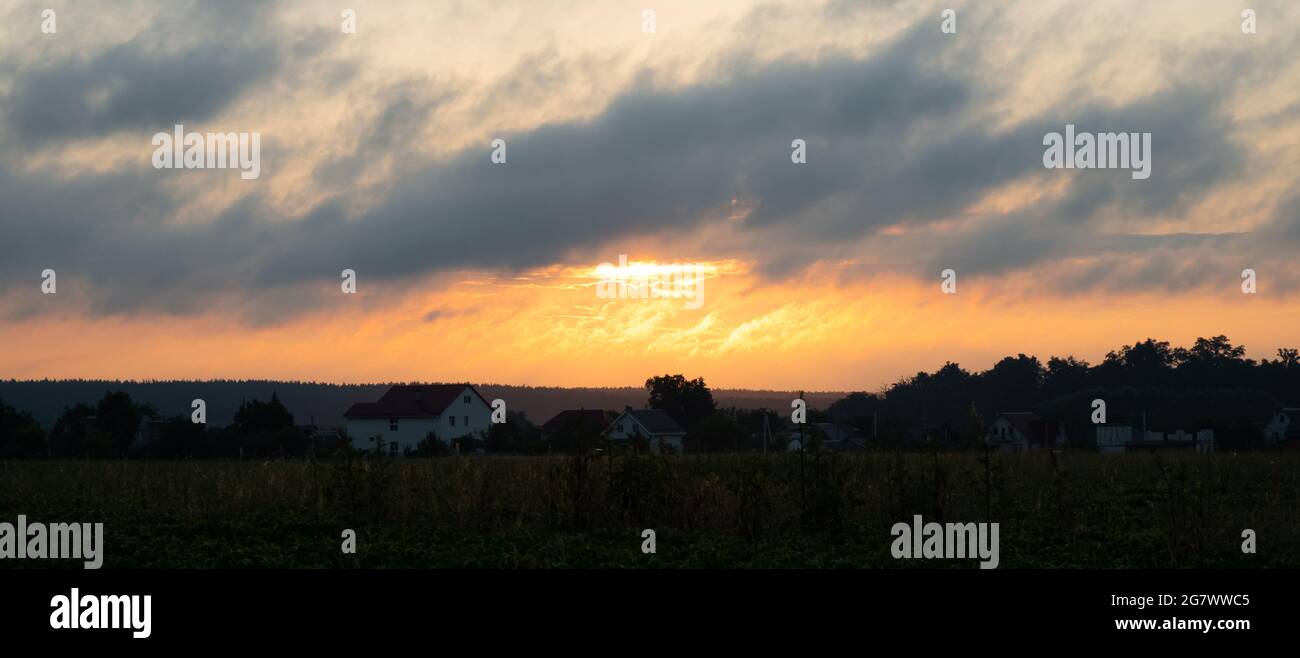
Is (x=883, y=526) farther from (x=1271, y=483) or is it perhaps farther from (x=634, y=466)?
(x=1271, y=483)

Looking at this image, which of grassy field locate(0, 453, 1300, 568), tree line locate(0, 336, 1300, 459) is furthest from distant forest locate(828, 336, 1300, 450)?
grassy field locate(0, 453, 1300, 568)

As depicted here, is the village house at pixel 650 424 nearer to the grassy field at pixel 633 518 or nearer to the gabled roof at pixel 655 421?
the gabled roof at pixel 655 421

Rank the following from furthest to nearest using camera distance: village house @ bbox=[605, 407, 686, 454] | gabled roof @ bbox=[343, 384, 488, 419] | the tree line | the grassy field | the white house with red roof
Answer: gabled roof @ bbox=[343, 384, 488, 419] < the white house with red roof < village house @ bbox=[605, 407, 686, 454] < the tree line < the grassy field

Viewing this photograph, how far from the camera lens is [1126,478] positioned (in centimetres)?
2478

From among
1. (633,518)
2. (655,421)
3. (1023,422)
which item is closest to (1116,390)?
(1023,422)

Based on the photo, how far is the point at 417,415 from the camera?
272ft

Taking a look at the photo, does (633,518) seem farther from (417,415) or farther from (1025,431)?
(1025,431)

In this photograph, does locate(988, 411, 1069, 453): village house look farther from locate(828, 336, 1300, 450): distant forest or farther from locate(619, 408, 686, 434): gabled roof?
locate(619, 408, 686, 434): gabled roof

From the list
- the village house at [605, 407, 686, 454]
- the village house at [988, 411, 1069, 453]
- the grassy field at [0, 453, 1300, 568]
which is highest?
the grassy field at [0, 453, 1300, 568]

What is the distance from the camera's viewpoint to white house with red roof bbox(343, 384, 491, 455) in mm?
82812

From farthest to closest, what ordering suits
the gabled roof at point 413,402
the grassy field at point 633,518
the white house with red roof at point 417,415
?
1. the gabled roof at point 413,402
2. the white house with red roof at point 417,415
3. the grassy field at point 633,518

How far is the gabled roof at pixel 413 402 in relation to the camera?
8338 centimetres

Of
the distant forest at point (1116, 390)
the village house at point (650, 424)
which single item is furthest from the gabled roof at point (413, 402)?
the distant forest at point (1116, 390)
